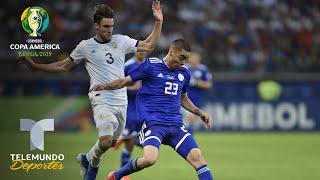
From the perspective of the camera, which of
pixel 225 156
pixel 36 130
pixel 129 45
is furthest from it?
pixel 225 156

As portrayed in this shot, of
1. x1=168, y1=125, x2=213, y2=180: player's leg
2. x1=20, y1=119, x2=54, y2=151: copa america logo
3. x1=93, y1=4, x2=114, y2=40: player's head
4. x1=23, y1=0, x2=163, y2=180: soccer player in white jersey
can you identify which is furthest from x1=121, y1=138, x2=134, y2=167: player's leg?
x1=168, y1=125, x2=213, y2=180: player's leg

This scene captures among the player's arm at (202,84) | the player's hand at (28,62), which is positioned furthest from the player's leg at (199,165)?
the player's arm at (202,84)

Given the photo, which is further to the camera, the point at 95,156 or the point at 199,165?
the point at 95,156

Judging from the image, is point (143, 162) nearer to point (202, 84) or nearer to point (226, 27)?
point (202, 84)

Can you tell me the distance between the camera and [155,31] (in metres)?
11.1

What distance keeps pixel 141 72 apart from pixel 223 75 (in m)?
12.5

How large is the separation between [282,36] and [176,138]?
49.0 ft

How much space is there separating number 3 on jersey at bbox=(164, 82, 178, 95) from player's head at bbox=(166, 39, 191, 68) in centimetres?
24

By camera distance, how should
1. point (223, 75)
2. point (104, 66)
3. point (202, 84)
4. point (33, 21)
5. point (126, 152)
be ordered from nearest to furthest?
1. point (104, 66)
2. point (33, 21)
3. point (126, 152)
4. point (202, 84)
5. point (223, 75)

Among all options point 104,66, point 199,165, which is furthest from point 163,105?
point 104,66

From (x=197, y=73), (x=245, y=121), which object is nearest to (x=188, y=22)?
(x=245, y=121)

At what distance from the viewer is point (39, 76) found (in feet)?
72.2

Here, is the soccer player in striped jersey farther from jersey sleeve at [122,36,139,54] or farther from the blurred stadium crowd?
the blurred stadium crowd

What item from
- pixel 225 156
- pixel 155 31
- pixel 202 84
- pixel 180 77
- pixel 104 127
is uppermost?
pixel 155 31
